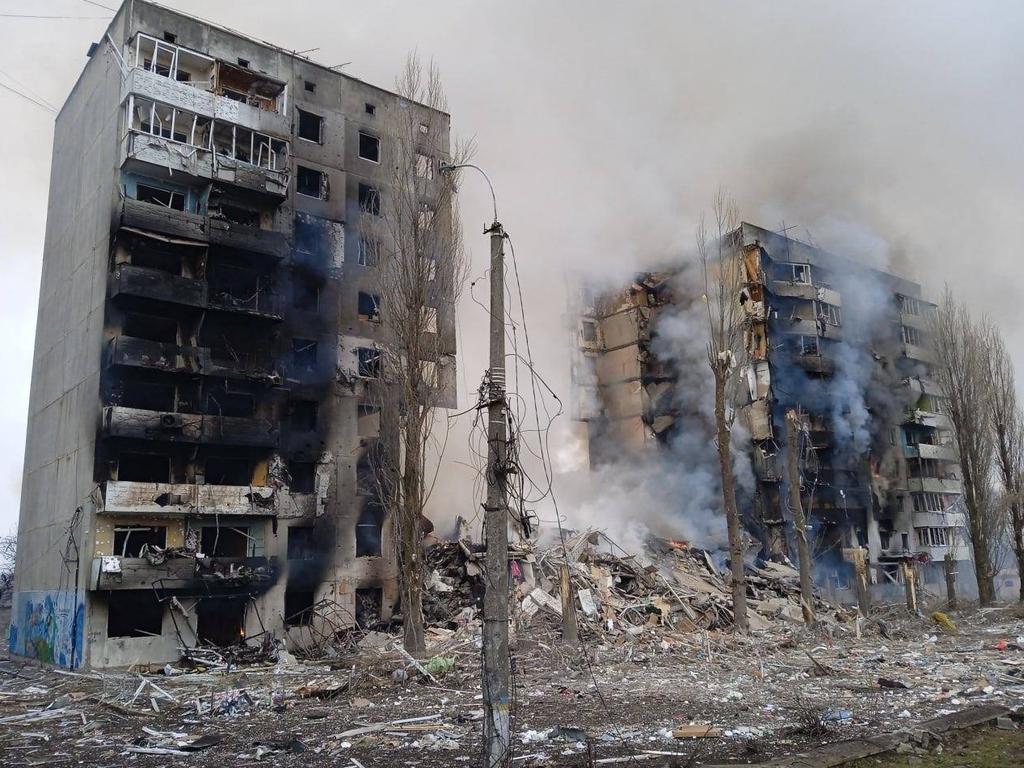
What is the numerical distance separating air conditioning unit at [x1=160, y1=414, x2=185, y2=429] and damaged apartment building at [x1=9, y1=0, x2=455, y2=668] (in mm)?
52

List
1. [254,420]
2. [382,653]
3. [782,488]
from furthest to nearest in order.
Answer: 1. [782,488]
2. [254,420]
3. [382,653]

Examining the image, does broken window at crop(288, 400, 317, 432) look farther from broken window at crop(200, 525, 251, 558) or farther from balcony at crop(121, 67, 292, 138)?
balcony at crop(121, 67, 292, 138)

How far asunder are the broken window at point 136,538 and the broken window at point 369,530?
289 inches

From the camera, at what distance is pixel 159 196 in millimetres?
30172

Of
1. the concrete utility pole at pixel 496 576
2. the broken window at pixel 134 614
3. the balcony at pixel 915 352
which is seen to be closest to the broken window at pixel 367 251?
the broken window at pixel 134 614

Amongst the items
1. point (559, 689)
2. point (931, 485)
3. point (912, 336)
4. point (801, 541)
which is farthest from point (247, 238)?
point (912, 336)

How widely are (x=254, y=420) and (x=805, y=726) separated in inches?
885

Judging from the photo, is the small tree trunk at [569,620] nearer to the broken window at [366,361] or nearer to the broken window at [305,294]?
the broken window at [366,361]

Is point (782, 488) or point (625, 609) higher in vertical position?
point (782, 488)

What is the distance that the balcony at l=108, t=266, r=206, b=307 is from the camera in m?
26.9

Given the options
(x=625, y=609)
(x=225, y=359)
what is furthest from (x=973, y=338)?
(x=225, y=359)

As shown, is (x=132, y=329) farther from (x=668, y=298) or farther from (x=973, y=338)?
(x=973, y=338)

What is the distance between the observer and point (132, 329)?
92.6ft

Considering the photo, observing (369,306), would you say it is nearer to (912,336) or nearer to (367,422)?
(367,422)
